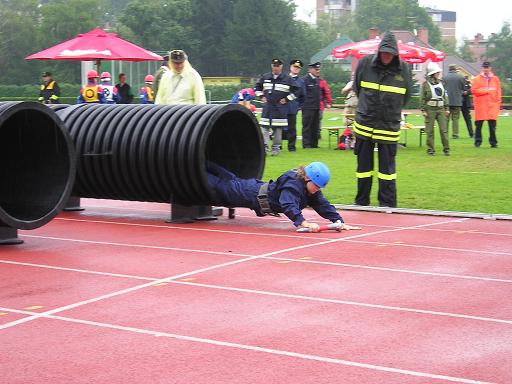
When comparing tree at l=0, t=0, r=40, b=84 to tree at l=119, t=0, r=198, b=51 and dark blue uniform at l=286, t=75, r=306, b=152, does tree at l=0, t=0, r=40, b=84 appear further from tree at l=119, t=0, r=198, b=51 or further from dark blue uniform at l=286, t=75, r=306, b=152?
dark blue uniform at l=286, t=75, r=306, b=152

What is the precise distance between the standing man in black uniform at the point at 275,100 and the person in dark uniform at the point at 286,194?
10928 mm

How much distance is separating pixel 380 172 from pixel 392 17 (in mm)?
157437

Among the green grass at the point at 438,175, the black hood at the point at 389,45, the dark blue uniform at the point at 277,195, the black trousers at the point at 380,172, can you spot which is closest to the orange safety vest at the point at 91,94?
the green grass at the point at 438,175

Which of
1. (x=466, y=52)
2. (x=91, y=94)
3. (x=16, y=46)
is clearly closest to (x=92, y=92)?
(x=91, y=94)

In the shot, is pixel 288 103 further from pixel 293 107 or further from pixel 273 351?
pixel 273 351

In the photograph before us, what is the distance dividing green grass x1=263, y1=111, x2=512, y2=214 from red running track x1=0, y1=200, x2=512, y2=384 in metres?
2.36

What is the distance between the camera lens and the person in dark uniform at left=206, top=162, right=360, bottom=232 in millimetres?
12086

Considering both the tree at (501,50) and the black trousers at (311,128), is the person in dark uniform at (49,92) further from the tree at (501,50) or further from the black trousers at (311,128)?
the tree at (501,50)

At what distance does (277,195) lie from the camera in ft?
40.8

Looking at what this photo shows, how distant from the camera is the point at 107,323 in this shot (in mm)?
7723

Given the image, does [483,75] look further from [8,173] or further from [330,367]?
[330,367]

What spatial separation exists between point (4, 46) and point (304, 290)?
88.6 metres

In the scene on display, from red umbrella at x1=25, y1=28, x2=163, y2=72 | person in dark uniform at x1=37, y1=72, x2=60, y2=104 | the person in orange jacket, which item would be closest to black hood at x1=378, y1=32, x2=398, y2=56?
the person in orange jacket

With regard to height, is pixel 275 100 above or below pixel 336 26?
below
